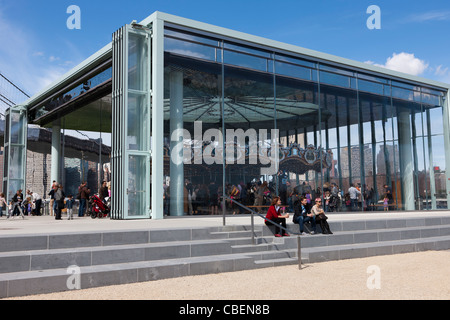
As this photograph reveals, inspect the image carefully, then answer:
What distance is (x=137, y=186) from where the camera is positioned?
14180 millimetres

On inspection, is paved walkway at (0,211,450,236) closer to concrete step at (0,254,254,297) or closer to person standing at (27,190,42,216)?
concrete step at (0,254,254,297)

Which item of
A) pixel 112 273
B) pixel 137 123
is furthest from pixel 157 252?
pixel 137 123

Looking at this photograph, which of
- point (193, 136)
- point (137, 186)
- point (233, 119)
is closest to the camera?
point (137, 186)

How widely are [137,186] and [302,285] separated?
8336mm

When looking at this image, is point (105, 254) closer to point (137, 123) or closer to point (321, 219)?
point (321, 219)

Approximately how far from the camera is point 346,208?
2045cm

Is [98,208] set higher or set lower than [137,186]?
lower

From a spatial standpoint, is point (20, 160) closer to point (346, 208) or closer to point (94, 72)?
point (94, 72)

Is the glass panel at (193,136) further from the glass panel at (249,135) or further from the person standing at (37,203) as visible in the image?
the person standing at (37,203)

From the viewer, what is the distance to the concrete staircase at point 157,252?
6.76 meters

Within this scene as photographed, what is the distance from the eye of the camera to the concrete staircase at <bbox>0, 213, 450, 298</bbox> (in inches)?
266
